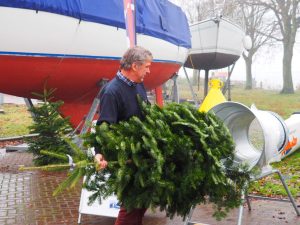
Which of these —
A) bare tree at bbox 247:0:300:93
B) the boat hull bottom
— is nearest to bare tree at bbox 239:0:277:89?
bare tree at bbox 247:0:300:93

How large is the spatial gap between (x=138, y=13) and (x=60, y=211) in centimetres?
505

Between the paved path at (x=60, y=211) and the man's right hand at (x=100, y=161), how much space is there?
154 cm

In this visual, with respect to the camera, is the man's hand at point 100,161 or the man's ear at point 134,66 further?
the man's ear at point 134,66

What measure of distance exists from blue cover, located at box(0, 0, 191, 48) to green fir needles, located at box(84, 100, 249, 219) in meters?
4.66

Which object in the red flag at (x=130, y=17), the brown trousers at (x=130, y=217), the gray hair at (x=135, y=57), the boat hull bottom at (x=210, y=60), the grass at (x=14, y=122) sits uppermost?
the red flag at (x=130, y=17)

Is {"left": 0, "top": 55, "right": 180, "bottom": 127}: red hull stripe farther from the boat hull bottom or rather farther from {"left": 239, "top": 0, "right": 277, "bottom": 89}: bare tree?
{"left": 239, "top": 0, "right": 277, "bottom": 89}: bare tree

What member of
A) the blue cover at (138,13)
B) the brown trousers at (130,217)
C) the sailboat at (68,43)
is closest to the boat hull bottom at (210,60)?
the blue cover at (138,13)

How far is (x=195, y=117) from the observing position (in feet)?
12.4

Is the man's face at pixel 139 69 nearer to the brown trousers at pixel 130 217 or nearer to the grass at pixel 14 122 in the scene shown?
the brown trousers at pixel 130 217

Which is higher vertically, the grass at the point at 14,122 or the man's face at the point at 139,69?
the man's face at the point at 139,69

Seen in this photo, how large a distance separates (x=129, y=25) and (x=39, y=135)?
2727 millimetres

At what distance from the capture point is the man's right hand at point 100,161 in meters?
3.40

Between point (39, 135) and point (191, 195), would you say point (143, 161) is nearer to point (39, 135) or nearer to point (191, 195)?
point (191, 195)

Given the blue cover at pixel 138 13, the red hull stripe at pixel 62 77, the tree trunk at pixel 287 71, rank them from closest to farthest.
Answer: the blue cover at pixel 138 13, the red hull stripe at pixel 62 77, the tree trunk at pixel 287 71
